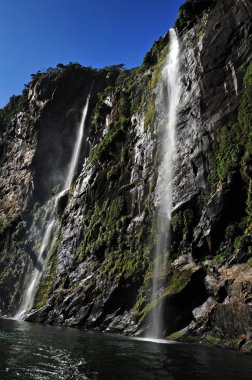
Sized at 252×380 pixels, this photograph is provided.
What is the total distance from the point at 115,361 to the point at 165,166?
2237cm

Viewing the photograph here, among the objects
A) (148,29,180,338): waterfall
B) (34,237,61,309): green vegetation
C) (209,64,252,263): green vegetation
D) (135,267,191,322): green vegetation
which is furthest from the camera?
(34,237,61,309): green vegetation

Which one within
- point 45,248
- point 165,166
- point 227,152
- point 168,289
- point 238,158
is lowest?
point 168,289

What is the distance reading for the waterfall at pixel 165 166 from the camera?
91.2 feet

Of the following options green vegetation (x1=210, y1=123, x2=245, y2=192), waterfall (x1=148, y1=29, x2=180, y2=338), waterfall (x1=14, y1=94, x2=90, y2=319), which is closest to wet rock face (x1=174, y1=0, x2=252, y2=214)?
green vegetation (x1=210, y1=123, x2=245, y2=192)

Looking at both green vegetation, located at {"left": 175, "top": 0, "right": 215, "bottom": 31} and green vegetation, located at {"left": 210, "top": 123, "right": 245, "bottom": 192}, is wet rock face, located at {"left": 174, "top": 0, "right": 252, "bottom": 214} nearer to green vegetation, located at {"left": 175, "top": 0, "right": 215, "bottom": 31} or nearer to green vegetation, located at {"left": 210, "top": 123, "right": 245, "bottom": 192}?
green vegetation, located at {"left": 210, "top": 123, "right": 245, "bottom": 192}

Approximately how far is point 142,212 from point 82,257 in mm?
9073

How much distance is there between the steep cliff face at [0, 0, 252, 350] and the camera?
82.6 ft

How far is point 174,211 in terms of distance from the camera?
31.0 m

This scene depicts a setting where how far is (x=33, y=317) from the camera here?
39500 mm

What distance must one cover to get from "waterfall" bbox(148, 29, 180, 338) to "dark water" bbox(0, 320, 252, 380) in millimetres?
7604

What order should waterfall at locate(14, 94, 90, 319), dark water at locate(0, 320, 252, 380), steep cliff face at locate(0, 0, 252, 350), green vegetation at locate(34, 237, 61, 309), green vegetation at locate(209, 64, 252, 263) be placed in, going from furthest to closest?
waterfall at locate(14, 94, 90, 319) → green vegetation at locate(34, 237, 61, 309) → green vegetation at locate(209, 64, 252, 263) → steep cliff face at locate(0, 0, 252, 350) → dark water at locate(0, 320, 252, 380)

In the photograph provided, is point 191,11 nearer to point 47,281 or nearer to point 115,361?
point 47,281

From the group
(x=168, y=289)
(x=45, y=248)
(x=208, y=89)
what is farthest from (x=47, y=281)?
(x=208, y=89)

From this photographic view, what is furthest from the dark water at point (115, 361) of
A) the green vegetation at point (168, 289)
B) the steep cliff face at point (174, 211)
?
the green vegetation at point (168, 289)
